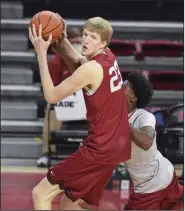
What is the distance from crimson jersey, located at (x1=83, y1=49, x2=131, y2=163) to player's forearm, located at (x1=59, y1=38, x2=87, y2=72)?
0.27 metres

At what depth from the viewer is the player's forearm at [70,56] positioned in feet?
12.7

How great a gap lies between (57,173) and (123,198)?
89.0 inches

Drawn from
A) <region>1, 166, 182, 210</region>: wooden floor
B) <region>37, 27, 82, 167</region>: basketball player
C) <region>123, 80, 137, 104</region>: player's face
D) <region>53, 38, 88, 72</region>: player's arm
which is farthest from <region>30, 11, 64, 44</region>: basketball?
<region>37, 27, 82, 167</region>: basketball player

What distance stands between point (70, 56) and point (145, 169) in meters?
0.87

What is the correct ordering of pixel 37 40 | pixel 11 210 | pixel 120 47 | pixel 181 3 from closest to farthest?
1. pixel 37 40
2. pixel 11 210
3. pixel 120 47
4. pixel 181 3

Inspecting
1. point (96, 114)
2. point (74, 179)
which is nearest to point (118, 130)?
point (96, 114)

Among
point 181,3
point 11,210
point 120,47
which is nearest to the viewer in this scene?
point 11,210

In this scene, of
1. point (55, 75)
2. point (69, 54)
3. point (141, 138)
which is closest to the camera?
point (141, 138)

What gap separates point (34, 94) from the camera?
25.4 ft

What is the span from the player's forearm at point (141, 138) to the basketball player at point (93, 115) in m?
0.05

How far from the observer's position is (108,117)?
361 centimetres

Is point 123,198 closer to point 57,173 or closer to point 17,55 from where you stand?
point 57,173

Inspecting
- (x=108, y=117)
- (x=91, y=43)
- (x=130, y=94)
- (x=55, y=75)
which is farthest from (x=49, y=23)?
(x=55, y=75)

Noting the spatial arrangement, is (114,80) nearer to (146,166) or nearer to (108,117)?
(108,117)
